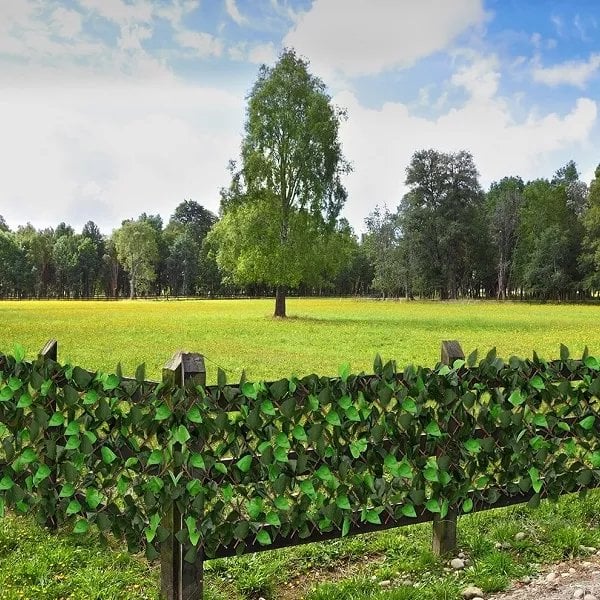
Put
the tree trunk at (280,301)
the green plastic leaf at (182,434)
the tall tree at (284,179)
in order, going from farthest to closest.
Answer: the tree trunk at (280,301) < the tall tree at (284,179) < the green plastic leaf at (182,434)

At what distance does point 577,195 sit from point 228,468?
8942 centimetres

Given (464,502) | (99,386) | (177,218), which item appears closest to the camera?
(99,386)

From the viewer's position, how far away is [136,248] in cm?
10062

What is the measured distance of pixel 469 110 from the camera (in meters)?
34.8

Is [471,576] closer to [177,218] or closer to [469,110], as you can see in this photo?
[469,110]

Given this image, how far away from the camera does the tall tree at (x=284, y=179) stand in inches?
1439

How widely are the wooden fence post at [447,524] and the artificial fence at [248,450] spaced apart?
0.04 feet

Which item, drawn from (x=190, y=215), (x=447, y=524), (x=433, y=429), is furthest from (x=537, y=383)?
(x=190, y=215)

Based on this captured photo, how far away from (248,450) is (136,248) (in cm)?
10049

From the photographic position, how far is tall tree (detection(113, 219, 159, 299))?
99.9 metres

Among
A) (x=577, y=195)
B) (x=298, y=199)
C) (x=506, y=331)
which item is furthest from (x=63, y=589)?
(x=577, y=195)

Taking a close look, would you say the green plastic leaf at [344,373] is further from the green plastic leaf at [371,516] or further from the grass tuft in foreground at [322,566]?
the grass tuft in foreground at [322,566]

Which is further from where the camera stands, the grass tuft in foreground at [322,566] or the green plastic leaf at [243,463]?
the grass tuft in foreground at [322,566]

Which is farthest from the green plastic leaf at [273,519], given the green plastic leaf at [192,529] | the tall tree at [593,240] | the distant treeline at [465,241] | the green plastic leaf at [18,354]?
the tall tree at [593,240]
